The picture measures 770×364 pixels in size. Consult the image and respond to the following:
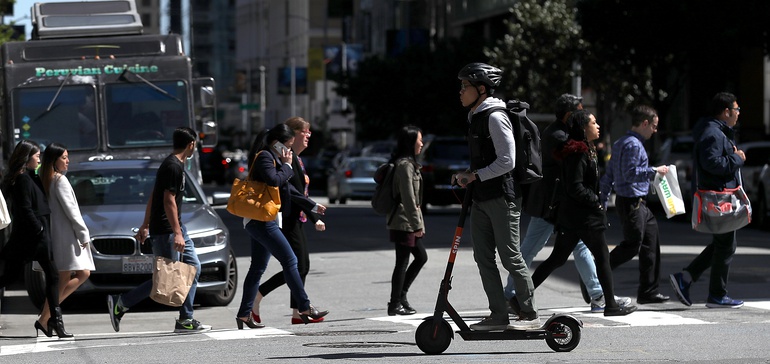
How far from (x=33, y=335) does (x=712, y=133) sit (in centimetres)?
581

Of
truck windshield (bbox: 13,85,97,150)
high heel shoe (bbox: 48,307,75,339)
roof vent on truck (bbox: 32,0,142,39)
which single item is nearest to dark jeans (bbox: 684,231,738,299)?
high heel shoe (bbox: 48,307,75,339)

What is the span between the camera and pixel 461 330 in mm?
9352

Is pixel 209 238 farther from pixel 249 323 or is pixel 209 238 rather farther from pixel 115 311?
pixel 115 311

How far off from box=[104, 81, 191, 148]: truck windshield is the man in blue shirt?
8.93 m

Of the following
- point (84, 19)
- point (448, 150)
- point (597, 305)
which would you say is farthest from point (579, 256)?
point (448, 150)

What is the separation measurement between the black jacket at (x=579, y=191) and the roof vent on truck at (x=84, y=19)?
11899 mm

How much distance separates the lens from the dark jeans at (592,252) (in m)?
11.4

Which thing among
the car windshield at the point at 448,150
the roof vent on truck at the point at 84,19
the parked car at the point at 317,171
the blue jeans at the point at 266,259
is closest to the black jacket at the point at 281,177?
the blue jeans at the point at 266,259

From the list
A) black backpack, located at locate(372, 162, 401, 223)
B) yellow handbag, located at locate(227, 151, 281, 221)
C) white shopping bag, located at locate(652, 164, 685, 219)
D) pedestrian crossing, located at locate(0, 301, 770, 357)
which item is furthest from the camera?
black backpack, located at locate(372, 162, 401, 223)

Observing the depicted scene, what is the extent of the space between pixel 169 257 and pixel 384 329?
1783 mm

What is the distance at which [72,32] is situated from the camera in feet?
71.7

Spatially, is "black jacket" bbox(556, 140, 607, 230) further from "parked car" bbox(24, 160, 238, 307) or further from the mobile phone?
"parked car" bbox(24, 160, 238, 307)

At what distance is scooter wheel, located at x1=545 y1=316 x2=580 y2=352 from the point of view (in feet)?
31.0

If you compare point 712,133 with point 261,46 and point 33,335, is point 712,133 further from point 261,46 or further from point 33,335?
point 261,46
